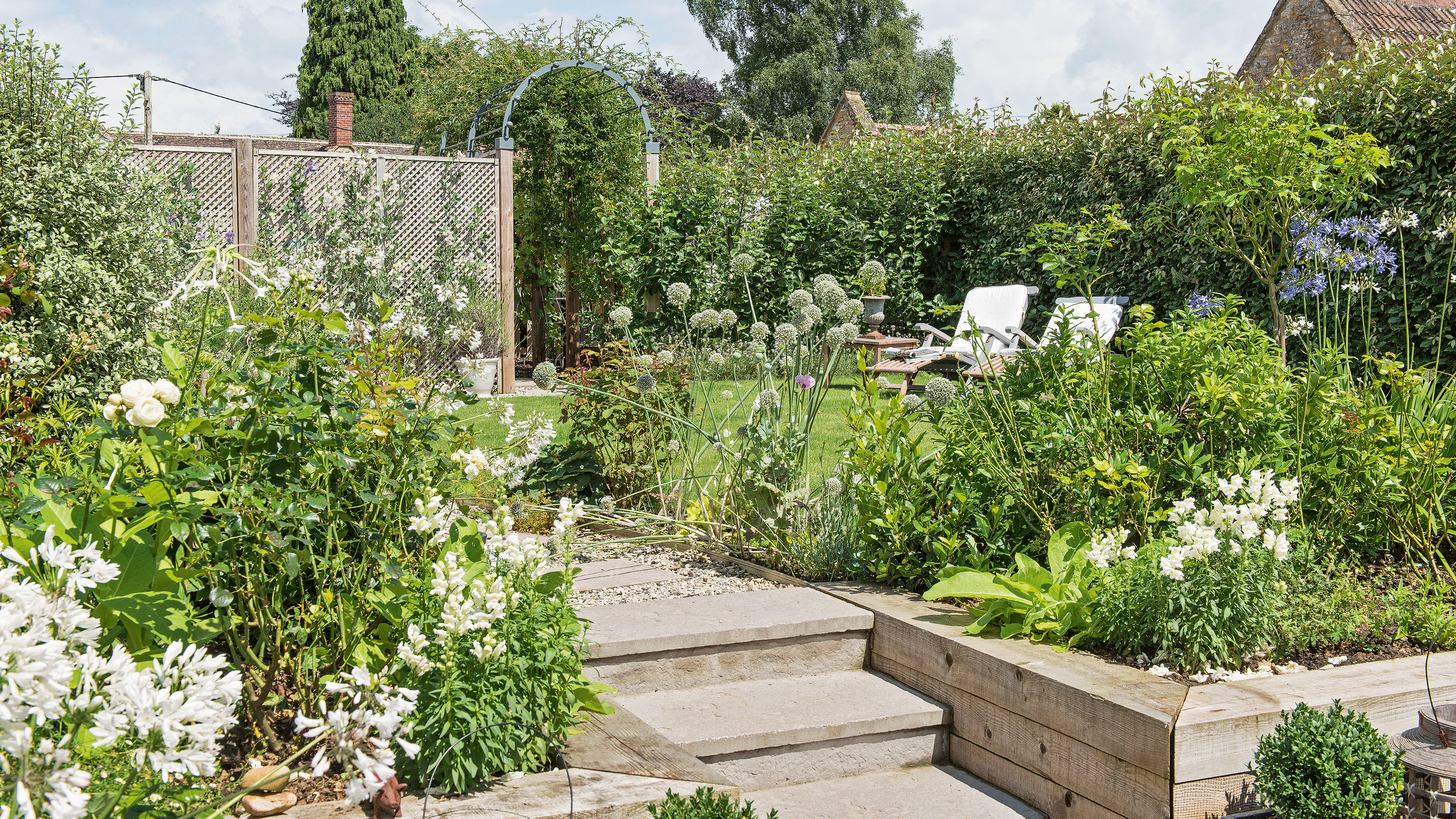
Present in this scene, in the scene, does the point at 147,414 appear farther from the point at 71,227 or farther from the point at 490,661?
the point at 71,227

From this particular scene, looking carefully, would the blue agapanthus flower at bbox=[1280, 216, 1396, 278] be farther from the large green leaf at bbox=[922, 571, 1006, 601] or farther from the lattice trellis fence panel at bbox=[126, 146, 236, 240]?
the lattice trellis fence panel at bbox=[126, 146, 236, 240]

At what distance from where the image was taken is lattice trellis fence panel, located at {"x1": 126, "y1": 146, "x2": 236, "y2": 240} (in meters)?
7.67

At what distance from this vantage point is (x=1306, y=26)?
14.2m

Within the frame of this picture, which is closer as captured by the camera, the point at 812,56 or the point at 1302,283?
the point at 1302,283

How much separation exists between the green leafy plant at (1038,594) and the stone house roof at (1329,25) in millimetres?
12637

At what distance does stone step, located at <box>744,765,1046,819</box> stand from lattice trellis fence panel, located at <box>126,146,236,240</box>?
6.76 meters

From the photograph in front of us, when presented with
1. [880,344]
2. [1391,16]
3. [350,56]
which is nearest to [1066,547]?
[880,344]

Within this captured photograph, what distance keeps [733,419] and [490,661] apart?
4267 mm

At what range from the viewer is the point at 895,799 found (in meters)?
2.40

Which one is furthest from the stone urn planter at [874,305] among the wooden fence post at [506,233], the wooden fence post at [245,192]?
the wooden fence post at [245,192]

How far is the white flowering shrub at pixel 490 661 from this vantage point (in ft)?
5.84

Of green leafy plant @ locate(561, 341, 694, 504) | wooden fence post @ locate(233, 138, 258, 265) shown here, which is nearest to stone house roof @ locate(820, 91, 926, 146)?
wooden fence post @ locate(233, 138, 258, 265)

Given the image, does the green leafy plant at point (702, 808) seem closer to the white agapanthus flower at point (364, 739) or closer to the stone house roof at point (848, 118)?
Answer: the white agapanthus flower at point (364, 739)

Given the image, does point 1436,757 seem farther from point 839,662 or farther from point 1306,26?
point 1306,26
